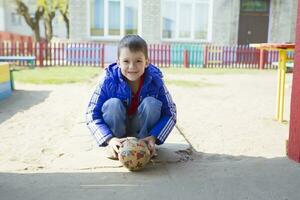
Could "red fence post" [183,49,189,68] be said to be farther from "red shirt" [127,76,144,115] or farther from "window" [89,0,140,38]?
"red shirt" [127,76,144,115]

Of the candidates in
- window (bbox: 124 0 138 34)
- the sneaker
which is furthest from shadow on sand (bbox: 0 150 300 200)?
window (bbox: 124 0 138 34)

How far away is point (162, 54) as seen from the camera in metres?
18.3

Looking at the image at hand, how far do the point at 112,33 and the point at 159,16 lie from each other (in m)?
2.47

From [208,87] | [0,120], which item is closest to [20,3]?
[208,87]

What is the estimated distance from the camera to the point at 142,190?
286cm

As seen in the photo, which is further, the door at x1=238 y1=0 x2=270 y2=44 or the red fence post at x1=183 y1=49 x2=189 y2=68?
the door at x1=238 y1=0 x2=270 y2=44

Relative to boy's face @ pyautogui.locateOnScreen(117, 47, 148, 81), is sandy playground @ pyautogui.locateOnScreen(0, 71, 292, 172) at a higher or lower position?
lower

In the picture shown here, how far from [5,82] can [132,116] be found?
5.26m

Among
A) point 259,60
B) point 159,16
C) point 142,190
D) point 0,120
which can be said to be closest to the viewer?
point 142,190

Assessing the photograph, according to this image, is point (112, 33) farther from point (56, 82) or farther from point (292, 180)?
point (292, 180)

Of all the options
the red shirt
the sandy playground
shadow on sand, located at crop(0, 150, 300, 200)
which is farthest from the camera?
the sandy playground

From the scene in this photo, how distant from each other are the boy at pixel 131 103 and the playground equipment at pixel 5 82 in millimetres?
5036

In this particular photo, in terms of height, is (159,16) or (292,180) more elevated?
(159,16)

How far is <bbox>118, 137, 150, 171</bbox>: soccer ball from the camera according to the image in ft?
10.6
